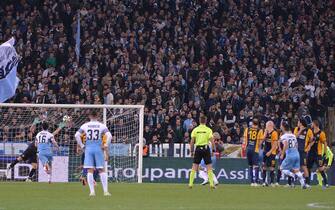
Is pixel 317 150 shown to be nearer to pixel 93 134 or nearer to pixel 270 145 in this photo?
pixel 270 145

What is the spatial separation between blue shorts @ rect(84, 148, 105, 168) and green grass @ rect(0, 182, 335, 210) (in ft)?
2.68

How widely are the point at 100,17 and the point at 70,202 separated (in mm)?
22296

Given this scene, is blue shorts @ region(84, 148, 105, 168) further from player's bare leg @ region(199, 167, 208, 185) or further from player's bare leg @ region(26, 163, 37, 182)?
player's bare leg @ region(26, 163, 37, 182)

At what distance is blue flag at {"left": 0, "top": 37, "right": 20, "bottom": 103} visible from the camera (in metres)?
29.3

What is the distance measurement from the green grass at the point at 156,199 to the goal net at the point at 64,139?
6723 mm

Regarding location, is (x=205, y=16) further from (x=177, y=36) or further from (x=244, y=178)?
(x=244, y=178)

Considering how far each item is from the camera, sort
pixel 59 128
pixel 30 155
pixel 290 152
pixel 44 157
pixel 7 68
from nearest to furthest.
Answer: pixel 7 68
pixel 290 152
pixel 44 157
pixel 30 155
pixel 59 128

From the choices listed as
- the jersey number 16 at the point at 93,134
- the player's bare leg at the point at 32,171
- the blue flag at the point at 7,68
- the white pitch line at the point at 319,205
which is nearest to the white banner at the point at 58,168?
the player's bare leg at the point at 32,171

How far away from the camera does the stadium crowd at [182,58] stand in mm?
38562

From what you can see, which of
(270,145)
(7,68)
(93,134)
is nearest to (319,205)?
(93,134)

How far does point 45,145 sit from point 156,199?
1058 centimetres

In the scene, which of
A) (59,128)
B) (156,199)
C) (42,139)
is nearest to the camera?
(156,199)

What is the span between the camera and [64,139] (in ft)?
117

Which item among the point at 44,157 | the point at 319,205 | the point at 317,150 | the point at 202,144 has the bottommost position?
the point at 319,205
